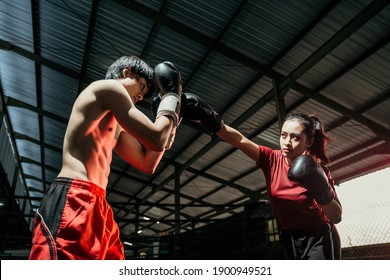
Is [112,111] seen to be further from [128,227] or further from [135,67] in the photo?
[128,227]

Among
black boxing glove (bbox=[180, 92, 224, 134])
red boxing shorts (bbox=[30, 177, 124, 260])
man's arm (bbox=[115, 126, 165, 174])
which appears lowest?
red boxing shorts (bbox=[30, 177, 124, 260])

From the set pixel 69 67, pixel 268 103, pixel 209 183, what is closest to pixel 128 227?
pixel 209 183

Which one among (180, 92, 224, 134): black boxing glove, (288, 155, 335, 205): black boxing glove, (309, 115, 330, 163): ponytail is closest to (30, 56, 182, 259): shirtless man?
(180, 92, 224, 134): black boxing glove

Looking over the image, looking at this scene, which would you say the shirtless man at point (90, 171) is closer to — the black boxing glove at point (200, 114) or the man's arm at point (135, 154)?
the man's arm at point (135, 154)

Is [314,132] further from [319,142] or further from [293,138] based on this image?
[293,138]

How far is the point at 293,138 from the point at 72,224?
1250 mm

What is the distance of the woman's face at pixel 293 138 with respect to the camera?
6.11 feet

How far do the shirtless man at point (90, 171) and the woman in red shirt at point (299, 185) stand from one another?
0.49 m

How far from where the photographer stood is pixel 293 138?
6.15ft

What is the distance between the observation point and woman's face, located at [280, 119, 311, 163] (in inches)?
73.3

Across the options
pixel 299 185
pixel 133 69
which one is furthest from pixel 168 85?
pixel 299 185

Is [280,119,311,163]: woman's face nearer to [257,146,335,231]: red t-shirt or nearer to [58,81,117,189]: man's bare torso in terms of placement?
[257,146,335,231]: red t-shirt

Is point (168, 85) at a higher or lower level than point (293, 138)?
higher

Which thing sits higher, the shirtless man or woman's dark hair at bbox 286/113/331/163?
woman's dark hair at bbox 286/113/331/163
